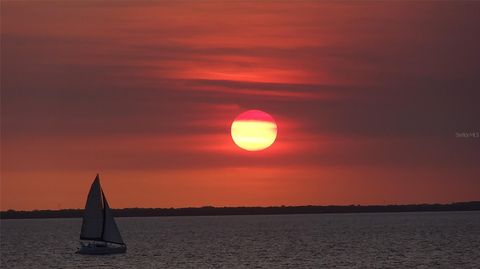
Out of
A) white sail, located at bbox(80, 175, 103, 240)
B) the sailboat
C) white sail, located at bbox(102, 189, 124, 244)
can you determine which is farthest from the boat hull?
white sail, located at bbox(80, 175, 103, 240)

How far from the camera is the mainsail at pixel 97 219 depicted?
13212 cm

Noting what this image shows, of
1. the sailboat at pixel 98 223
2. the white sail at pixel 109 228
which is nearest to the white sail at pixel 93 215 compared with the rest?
the sailboat at pixel 98 223

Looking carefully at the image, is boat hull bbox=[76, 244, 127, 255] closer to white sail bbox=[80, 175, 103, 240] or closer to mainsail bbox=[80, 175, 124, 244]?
mainsail bbox=[80, 175, 124, 244]

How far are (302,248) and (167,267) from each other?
5020 cm

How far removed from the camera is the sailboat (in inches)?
5207

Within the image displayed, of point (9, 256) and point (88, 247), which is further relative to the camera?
point (9, 256)

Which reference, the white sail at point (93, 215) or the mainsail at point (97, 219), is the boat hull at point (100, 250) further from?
the white sail at point (93, 215)

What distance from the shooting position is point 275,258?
458ft

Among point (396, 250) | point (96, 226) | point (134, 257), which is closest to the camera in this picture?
point (96, 226)

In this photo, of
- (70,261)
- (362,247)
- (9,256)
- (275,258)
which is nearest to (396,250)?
(362,247)

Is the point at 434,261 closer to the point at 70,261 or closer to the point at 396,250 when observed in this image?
the point at 396,250

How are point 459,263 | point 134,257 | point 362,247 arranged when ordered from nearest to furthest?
point 459,263 → point 134,257 → point 362,247

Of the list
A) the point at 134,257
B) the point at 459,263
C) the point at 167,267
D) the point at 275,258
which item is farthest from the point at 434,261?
the point at 134,257

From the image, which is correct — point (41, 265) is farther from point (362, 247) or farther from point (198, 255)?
point (362, 247)
